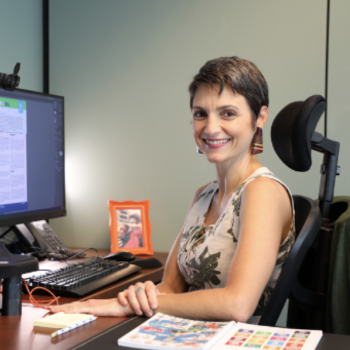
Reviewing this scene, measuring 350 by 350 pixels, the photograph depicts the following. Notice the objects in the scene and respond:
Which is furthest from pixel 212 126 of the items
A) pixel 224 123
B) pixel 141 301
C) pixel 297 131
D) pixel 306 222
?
pixel 141 301

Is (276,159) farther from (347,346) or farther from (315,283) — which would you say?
(347,346)

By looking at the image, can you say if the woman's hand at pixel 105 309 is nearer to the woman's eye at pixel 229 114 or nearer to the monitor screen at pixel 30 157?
the monitor screen at pixel 30 157

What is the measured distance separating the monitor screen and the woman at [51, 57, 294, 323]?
508 millimetres

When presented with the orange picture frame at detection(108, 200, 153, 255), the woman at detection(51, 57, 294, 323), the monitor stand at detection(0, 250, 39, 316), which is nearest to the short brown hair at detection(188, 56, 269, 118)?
the woman at detection(51, 57, 294, 323)

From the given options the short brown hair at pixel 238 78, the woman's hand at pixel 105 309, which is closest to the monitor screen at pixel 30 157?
the woman's hand at pixel 105 309

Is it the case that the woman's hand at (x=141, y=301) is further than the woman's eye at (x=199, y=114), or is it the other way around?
the woman's eye at (x=199, y=114)

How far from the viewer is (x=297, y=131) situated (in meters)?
1.05

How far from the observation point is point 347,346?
79 cm

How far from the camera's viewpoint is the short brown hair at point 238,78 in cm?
125

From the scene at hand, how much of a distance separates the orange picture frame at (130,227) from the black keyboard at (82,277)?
1.44 feet

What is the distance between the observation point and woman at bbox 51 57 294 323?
3.30ft

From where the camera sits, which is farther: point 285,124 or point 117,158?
point 117,158

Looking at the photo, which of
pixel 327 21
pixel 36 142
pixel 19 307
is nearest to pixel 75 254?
pixel 36 142

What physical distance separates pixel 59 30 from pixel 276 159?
130 centimetres
